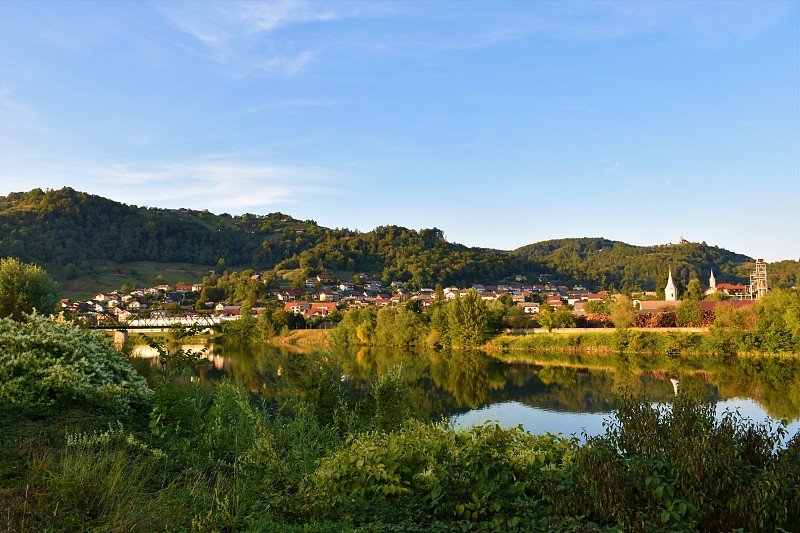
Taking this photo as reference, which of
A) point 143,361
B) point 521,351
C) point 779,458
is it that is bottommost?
point 521,351

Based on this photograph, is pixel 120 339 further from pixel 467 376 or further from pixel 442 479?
pixel 467 376

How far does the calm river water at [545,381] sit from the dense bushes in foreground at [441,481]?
3.61m

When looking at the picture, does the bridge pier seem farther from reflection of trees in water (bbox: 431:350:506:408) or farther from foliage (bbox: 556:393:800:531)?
foliage (bbox: 556:393:800:531)

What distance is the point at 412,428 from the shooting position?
5965 millimetres

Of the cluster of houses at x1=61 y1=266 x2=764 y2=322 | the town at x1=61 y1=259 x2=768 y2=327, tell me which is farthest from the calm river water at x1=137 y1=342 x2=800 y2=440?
the cluster of houses at x1=61 y1=266 x2=764 y2=322

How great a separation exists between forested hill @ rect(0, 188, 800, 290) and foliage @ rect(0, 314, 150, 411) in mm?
82199

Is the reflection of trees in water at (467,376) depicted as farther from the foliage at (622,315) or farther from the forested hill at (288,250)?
the forested hill at (288,250)

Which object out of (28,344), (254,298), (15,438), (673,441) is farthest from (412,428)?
(254,298)

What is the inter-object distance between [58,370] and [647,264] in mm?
143182

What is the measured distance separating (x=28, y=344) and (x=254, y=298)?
Answer: 7816cm

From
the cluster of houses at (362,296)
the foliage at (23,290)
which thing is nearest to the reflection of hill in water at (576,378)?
the foliage at (23,290)

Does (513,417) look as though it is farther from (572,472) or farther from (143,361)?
(572,472)

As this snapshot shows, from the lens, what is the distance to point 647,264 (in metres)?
136

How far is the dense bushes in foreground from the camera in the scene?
3443 millimetres
